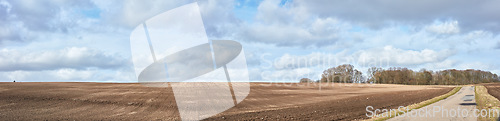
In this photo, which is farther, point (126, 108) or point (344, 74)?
point (344, 74)

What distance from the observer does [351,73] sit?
112688 mm

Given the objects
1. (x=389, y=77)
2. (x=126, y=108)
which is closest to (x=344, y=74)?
(x=389, y=77)

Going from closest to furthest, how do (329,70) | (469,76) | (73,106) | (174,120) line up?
(174,120), (73,106), (329,70), (469,76)

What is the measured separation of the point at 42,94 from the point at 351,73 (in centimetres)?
9981

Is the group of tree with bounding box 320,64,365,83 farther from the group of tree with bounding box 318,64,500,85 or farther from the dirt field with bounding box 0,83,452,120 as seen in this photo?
the dirt field with bounding box 0,83,452,120

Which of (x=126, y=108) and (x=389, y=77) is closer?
(x=126, y=108)

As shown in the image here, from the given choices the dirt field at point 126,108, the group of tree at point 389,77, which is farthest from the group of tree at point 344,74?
the dirt field at point 126,108

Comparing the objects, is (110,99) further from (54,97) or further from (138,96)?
(54,97)

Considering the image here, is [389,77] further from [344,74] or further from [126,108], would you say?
[126,108]

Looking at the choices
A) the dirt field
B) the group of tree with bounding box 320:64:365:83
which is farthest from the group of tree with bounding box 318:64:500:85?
the dirt field

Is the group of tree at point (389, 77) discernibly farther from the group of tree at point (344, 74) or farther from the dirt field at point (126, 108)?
the dirt field at point (126, 108)

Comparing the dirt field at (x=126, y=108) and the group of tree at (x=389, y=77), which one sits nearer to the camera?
the dirt field at (x=126, y=108)

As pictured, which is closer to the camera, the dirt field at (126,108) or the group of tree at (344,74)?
the dirt field at (126,108)

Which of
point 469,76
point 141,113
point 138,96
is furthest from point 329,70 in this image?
point 141,113
